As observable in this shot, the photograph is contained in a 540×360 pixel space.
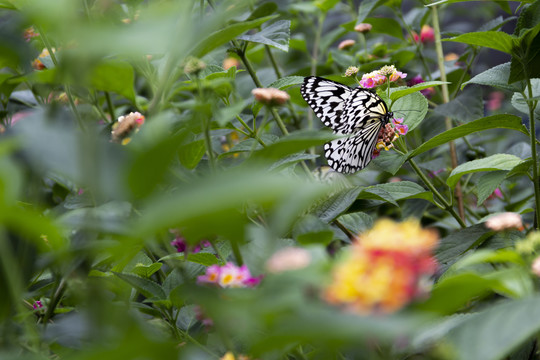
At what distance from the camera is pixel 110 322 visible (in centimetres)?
39

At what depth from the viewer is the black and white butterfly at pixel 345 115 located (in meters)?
1.17

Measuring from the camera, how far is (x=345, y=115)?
1.26 m

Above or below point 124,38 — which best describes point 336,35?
below

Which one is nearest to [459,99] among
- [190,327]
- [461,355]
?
[190,327]

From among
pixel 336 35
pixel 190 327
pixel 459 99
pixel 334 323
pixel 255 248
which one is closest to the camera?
pixel 334 323

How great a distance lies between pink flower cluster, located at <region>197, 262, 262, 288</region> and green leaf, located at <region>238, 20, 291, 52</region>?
0.50 meters

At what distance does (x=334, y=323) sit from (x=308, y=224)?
19cm

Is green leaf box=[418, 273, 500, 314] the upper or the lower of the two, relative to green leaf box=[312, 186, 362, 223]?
upper

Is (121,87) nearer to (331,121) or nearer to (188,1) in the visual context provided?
Answer: (188,1)

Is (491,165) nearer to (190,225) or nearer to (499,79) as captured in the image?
(499,79)

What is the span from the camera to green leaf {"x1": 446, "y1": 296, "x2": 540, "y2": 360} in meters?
0.36

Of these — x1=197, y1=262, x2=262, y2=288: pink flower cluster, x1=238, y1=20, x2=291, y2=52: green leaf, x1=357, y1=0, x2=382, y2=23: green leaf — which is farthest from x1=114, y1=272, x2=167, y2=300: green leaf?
x1=357, y1=0, x2=382, y2=23: green leaf

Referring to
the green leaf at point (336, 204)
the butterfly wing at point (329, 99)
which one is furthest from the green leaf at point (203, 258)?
the butterfly wing at point (329, 99)

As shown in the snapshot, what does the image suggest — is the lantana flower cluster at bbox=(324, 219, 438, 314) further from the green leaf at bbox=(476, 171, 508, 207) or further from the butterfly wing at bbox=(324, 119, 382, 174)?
the butterfly wing at bbox=(324, 119, 382, 174)
